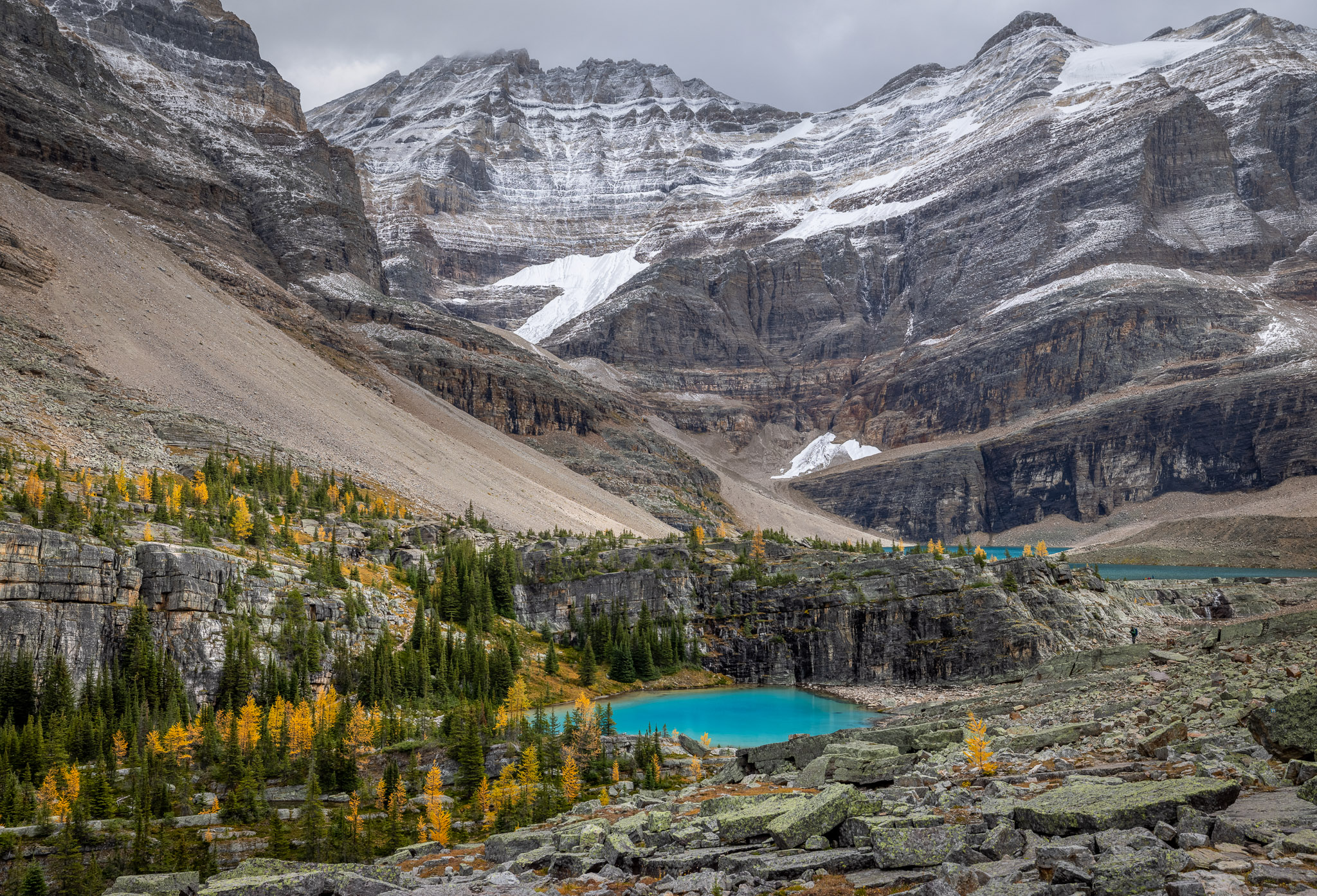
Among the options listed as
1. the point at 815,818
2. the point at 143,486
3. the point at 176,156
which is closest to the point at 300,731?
the point at 815,818

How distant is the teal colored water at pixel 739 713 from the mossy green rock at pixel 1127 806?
110 feet

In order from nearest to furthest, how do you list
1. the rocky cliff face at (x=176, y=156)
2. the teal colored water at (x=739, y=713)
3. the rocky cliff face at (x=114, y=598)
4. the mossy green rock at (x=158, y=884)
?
1. the mossy green rock at (x=158, y=884)
2. the rocky cliff face at (x=114, y=598)
3. the teal colored water at (x=739, y=713)
4. the rocky cliff face at (x=176, y=156)

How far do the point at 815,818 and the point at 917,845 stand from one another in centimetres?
269

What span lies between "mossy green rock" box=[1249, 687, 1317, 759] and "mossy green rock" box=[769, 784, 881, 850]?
621 centimetres

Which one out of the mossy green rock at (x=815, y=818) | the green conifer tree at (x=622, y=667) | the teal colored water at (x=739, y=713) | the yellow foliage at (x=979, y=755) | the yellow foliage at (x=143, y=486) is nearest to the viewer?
the mossy green rock at (x=815, y=818)

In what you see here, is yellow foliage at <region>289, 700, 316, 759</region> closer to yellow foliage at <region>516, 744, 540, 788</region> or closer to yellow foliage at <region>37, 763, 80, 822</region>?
yellow foliage at <region>37, 763, 80, 822</region>

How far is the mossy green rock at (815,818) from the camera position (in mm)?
13883

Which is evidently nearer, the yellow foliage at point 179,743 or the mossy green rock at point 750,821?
the mossy green rock at point 750,821

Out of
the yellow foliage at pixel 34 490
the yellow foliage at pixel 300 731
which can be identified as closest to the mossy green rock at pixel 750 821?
the yellow foliage at pixel 300 731

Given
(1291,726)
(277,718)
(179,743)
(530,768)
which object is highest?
(1291,726)

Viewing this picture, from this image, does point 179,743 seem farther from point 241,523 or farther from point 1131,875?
point 1131,875

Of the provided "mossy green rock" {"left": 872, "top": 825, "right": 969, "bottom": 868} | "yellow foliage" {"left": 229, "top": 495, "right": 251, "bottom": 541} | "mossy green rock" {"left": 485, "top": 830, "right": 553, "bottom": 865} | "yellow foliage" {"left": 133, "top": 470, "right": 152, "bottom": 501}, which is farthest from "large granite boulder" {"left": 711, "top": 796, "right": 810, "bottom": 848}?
"yellow foliage" {"left": 133, "top": 470, "right": 152, "bottom": 501}

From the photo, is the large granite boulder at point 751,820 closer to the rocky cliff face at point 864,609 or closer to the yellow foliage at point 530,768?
the yellow foliage at point 530,768

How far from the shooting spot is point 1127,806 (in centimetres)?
1082
